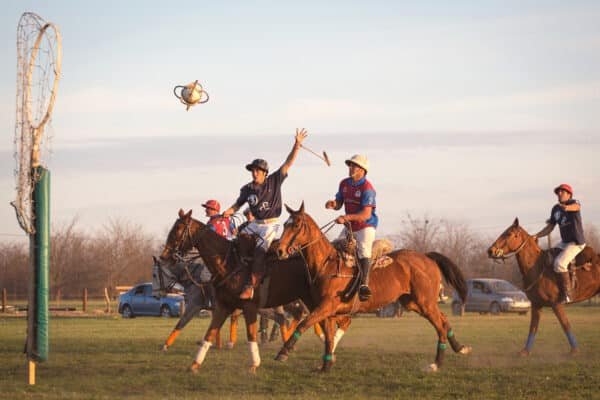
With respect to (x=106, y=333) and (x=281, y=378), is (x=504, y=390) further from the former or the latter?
(x=106, y=333)

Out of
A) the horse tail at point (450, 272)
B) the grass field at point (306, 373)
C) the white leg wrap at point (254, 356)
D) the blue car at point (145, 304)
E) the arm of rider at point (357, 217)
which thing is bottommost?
the grass field at point (306, 373)

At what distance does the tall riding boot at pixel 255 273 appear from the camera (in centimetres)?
1499

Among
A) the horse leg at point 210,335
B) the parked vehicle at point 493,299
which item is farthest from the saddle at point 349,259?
the parked vehicle at point 493,299

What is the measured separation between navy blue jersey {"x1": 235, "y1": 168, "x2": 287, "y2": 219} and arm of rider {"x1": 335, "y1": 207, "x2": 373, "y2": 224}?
1444 millimetres

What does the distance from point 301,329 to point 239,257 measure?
75.3 inches

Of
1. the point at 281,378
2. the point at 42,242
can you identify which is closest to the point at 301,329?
the point at 281,378

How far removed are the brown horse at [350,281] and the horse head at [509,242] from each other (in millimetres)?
1411

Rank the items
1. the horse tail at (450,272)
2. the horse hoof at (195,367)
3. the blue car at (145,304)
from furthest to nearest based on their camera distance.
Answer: the blue car at (145,304) < the horse tail at (450,272) < the horse hoof at (195,367)

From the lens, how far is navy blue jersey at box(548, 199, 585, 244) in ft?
61.4

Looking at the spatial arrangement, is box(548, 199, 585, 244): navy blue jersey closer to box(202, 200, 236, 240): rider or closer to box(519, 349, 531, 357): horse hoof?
box(519, 349, 531, 357): horse hoof

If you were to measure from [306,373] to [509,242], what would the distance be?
5907 mm

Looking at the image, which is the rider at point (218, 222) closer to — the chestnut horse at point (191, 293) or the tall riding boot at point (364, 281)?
the chestnut horse at point (191, 293)

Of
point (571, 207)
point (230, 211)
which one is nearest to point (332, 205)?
point (230, 211)

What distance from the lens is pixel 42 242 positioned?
44.0ft
